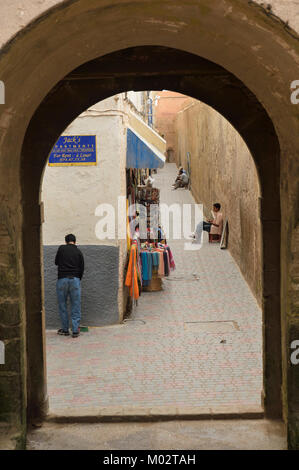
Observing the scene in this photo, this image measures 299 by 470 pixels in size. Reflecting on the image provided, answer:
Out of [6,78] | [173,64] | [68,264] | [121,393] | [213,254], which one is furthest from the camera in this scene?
[213,254]

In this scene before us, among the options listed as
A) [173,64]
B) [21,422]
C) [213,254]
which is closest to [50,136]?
[173,64]

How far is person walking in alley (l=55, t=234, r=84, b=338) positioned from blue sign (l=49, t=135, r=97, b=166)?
1.27 metres

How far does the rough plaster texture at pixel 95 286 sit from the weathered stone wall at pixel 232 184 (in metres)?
2.36

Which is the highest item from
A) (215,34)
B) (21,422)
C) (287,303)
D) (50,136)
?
(215,34)

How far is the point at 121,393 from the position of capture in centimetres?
729

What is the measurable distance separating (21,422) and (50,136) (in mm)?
2438

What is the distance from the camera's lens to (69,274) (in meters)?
9.72

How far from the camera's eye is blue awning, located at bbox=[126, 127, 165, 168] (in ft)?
37.2

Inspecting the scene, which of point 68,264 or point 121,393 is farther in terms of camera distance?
point 68,264

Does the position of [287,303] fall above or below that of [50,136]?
below

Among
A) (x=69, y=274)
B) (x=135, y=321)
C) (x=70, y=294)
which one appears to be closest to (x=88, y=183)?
(x=69, y=274)

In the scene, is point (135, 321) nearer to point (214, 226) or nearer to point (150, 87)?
point (150, 87)

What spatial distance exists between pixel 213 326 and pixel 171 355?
5.20 ft

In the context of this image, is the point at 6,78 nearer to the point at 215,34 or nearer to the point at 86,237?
the point at 215,34
